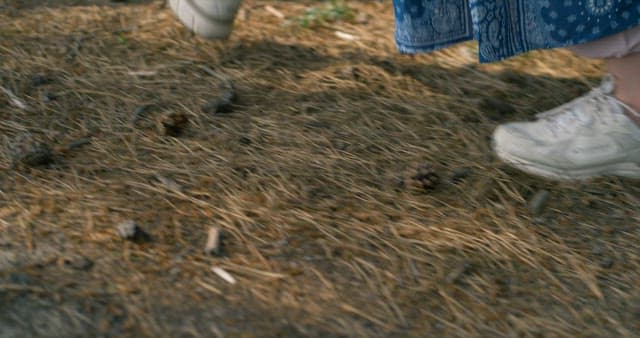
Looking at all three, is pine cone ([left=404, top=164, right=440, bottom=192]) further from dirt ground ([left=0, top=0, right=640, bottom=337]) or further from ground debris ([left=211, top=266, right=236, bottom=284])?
ground debris ([left=211, top=266, right=236, bottom=284])

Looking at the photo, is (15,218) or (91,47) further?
(91,47)

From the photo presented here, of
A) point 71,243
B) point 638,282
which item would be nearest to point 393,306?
point 638,282

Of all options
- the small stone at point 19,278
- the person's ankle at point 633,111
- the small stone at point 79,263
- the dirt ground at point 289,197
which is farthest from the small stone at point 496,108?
the small stone at point 19,278

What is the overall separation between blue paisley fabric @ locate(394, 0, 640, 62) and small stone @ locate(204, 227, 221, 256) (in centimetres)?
61

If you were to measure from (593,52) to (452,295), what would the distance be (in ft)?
2.17

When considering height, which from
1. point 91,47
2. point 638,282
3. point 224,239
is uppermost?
point 91,47

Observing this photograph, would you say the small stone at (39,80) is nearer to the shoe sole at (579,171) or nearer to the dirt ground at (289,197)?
the dirt ground at (289,197)

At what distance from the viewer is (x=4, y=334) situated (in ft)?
4.17

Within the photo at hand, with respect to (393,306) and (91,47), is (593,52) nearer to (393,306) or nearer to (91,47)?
(393,306)

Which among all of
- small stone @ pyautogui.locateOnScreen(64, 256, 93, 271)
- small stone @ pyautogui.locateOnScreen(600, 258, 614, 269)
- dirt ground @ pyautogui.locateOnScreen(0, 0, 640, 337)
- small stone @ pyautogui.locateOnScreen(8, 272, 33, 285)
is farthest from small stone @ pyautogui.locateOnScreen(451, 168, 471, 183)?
small stone @ pyautogui.locateOnScreen(8, 272, 33, 285)

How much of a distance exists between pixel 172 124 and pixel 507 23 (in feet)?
2.53

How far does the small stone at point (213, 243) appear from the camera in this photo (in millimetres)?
1482

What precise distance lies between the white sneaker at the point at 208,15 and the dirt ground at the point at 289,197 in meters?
0.05

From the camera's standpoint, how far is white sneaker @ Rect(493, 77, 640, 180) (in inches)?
69.0
